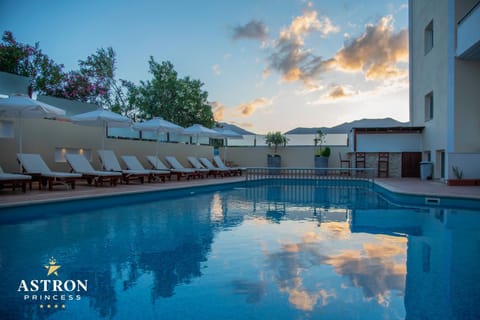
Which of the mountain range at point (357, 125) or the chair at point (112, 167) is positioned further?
the mountain range at point (357, 125)

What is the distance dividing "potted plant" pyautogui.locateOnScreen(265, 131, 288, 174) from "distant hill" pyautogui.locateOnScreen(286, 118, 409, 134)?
953 mm

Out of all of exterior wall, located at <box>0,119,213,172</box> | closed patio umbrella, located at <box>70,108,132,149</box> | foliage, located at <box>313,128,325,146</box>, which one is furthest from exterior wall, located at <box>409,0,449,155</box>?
exterior wall, located at <box>0,119,213,172</box>

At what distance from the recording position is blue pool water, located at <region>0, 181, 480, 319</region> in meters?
2.46

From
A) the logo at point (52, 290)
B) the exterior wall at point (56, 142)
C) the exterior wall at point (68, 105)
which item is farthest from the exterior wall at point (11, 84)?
the logo at point (52, 290)

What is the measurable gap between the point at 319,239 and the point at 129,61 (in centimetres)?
1919

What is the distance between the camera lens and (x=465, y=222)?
19.2 ft

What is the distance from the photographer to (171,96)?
19.8 metres

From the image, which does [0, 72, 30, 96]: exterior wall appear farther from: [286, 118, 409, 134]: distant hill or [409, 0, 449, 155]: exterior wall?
[409, 0, 449, 155]: exterior wall

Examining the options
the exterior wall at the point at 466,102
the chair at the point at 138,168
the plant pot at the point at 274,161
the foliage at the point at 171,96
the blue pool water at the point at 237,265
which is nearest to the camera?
the blue pool water at the point at 237,265

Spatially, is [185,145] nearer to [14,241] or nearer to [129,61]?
[129,61]

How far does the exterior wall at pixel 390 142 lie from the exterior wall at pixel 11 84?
14234 mm

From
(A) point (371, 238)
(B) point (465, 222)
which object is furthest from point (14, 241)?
(B) point (465, 222)

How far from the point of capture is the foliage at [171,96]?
1958cm

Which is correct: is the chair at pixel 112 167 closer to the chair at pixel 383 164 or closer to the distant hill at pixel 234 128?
the chair at pixel 383 164
